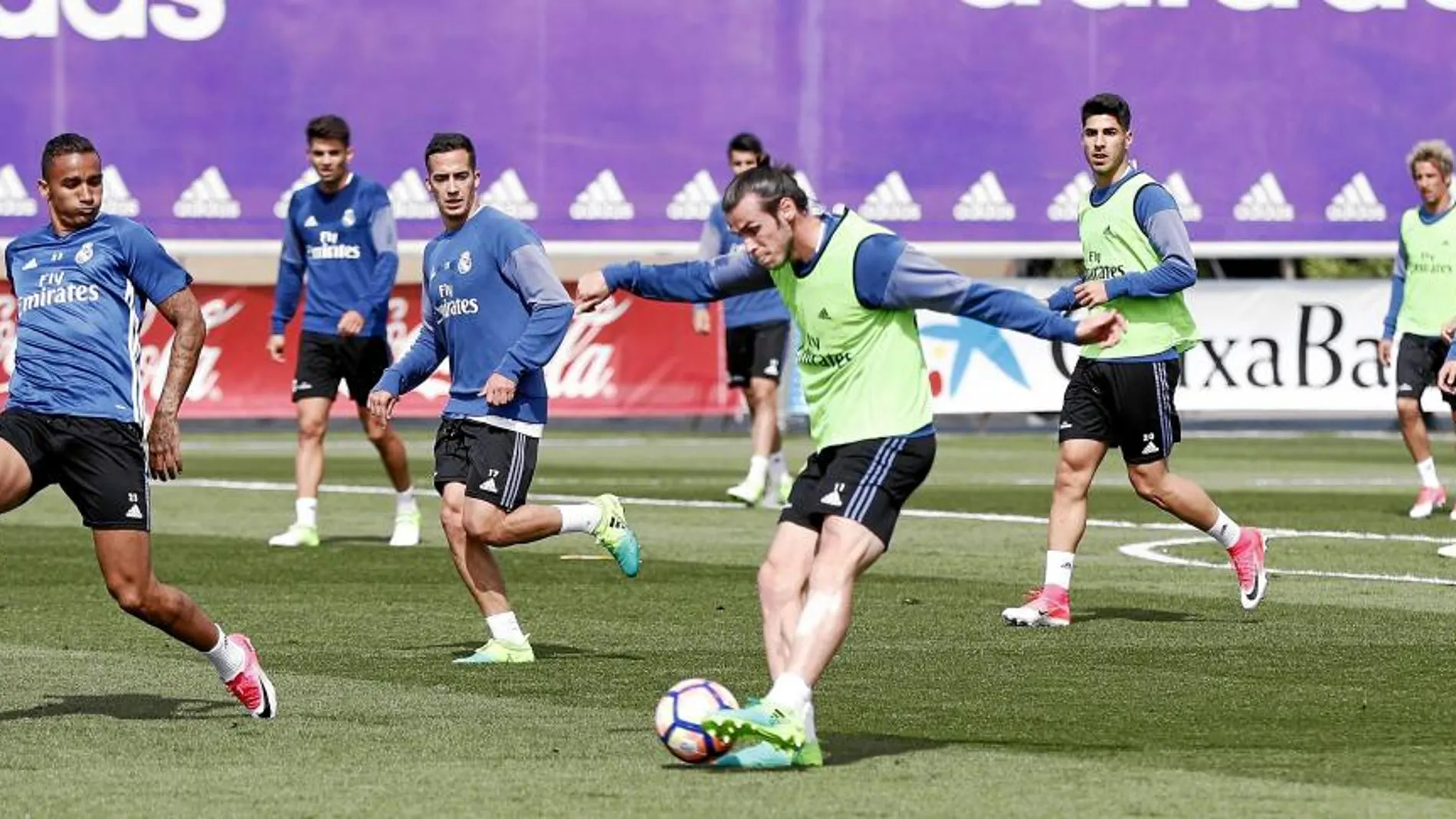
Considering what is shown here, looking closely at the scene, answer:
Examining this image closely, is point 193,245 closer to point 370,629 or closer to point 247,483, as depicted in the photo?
point 247,483

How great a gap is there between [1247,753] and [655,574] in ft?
22.1

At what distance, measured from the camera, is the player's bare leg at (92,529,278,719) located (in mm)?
9820

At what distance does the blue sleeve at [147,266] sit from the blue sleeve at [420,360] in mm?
1809

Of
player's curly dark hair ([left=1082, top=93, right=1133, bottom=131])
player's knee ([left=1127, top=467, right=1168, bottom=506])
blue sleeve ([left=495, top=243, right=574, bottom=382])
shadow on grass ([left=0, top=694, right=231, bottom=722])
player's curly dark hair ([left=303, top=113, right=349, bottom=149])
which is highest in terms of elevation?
player's curly dark hair ([left=1082, top=93, right=1133, bottom=131])

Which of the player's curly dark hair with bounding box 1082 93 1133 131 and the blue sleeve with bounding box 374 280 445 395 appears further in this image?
the player's curly dark hair with bounding box 1082 93 1133 131

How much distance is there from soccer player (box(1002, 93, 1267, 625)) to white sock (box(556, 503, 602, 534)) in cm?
197

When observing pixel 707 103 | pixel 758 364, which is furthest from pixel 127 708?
pixel 707 103

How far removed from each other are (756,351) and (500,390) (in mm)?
9888

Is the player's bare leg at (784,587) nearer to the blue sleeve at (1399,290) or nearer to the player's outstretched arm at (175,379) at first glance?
the player's outstretched arm at (175,379)

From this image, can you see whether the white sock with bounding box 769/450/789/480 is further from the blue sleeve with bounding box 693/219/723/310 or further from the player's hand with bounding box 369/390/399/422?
the player's hand with bounding box 369/390/399/422

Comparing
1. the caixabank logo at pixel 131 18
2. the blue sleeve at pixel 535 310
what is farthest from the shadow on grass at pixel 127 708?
the caixabank logo at pixel 131 18

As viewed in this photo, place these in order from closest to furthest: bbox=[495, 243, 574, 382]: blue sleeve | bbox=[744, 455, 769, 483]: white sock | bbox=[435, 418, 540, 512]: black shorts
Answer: bbox=[495, 243, 574, 382]: blue sleeve < bbox=[435, 418, 540, 512]: black shorts < bbox=[744, 455, 769, 483]: white sock

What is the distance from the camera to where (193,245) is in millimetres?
31438

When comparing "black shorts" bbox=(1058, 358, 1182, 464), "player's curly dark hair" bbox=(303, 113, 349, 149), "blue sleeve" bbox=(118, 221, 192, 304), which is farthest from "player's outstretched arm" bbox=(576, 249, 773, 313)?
"player's curly dark hair" bbox=(303, 113, 349, 149)
